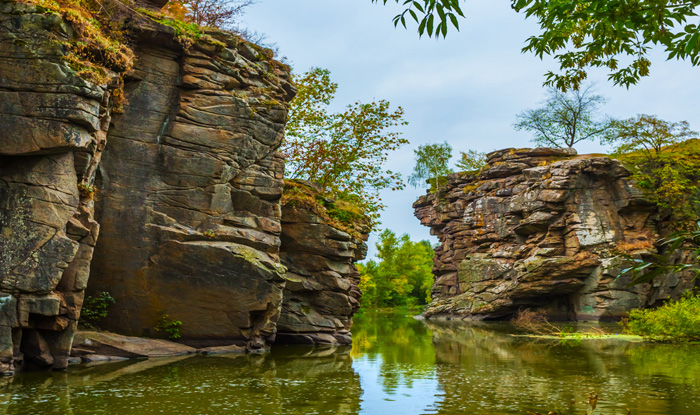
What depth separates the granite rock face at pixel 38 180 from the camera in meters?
14.1

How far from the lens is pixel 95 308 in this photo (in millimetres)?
18438

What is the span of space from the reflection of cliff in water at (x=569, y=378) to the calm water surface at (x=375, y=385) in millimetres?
26

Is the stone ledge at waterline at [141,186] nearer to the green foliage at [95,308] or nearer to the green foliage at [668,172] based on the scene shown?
the green foliage at [95,308]

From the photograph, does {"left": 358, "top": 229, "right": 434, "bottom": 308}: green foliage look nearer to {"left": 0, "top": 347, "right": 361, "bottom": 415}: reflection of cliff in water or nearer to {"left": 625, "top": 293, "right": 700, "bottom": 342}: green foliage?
{"left": 625, "top": 293, "right": 700, "bottom": 342}: green foliage

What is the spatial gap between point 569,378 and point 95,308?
1475cm

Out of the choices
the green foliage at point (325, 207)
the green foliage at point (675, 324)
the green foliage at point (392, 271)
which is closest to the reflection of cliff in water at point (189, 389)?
the green foliage at point (325, 207)

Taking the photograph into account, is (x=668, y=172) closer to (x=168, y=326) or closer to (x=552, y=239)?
(x=552, y=239)

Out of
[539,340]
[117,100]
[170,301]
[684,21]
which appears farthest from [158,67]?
[539,340]

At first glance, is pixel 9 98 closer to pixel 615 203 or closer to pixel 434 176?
pixel 615 203

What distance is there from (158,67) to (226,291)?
8466 millimetres

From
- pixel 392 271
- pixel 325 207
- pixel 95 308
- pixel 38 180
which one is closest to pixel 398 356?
pixel 325 207

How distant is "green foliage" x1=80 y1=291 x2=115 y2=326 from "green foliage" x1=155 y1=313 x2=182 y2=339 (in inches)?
66.6

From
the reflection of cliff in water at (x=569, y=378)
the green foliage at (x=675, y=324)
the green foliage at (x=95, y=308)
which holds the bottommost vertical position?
the reflection of cliff in water at (x=569, y=378)

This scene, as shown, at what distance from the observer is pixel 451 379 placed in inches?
570
